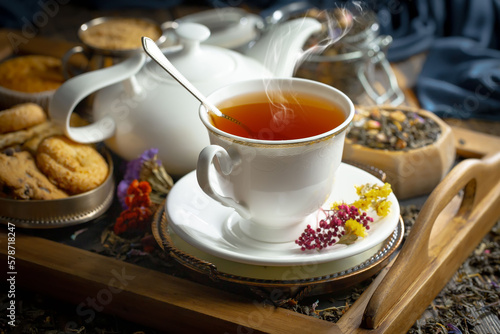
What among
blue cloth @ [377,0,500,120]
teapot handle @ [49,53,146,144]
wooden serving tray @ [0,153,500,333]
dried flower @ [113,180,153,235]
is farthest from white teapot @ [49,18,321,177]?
blue cloth @ [377,0,500,120]

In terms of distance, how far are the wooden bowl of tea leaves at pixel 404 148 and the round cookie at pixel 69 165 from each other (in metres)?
0.44

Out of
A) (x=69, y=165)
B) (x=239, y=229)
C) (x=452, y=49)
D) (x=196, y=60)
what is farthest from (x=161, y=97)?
(x=452, y=49)

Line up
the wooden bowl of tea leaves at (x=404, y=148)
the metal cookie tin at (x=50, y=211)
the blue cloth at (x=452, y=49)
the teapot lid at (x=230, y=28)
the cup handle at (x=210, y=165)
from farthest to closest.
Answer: the blue cloth at (x=452, y=49) < the teapot lid at (x=230, y=28) < the wooden bowl of tea leaves at (x=404, y=148) < the metal cookie tin at (x=50, y=211) < the cup handle at (x=210, y=165)

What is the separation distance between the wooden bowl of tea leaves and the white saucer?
109mm

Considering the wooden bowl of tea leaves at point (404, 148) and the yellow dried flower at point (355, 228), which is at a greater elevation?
the yellow dried flower at point (355, 228)

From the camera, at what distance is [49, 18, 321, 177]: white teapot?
1.05m

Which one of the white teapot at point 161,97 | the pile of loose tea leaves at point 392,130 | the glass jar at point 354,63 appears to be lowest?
the glass jar at point 354,63

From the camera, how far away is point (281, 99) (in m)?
0.90

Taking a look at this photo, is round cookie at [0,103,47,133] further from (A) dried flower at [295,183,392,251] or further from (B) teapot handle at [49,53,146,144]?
(A) dried flower at [295,183,392,251]

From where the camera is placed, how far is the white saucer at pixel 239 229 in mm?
787

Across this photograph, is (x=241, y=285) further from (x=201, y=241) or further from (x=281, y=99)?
(x=281, y=99)

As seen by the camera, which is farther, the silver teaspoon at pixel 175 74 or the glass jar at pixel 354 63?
the glass jar at pixel 354 63

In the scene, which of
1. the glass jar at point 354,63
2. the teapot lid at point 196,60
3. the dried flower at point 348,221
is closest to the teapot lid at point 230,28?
the glass jar at point 354,63

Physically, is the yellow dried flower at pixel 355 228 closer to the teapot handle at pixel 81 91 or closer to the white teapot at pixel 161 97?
the white teapot at pixel 161 97
